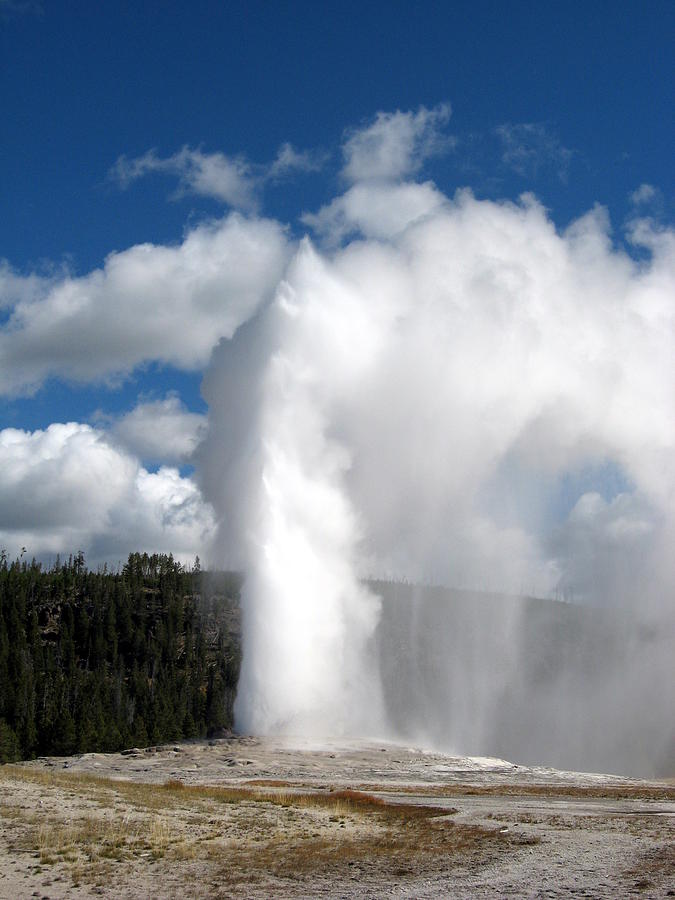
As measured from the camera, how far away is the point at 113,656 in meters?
122

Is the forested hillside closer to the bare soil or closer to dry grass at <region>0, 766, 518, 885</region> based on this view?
the bare soil

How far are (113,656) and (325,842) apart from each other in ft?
355

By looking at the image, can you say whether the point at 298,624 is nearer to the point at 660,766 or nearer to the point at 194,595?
the point at 660,766

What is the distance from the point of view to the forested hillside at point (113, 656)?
80.2 meters

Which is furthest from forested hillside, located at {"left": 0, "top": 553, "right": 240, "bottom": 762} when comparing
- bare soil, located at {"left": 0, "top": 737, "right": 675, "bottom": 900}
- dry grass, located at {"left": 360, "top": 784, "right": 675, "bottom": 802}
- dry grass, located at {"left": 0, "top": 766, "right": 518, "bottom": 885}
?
dry grass, located at {"left": 0, "top": 766, "right": 518, "bottom": 885}

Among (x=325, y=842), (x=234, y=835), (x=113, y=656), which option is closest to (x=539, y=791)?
(x=325, y=842)

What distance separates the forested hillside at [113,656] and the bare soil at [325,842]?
43.1 metres

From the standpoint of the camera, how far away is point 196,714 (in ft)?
300

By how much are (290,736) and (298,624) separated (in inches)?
368

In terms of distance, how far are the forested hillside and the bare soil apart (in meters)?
43.1

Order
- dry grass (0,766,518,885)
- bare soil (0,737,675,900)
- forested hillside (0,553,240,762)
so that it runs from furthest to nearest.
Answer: forested hillside (0,553,240,762)
dry grass (0,766,518,885)
bare soil (0,737,675,900)

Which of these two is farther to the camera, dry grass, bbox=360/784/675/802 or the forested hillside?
the forested hillside

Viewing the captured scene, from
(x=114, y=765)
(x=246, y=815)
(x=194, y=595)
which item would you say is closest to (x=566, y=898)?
(x=246, y=815)

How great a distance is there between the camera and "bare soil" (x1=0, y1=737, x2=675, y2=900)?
49.9 feet
